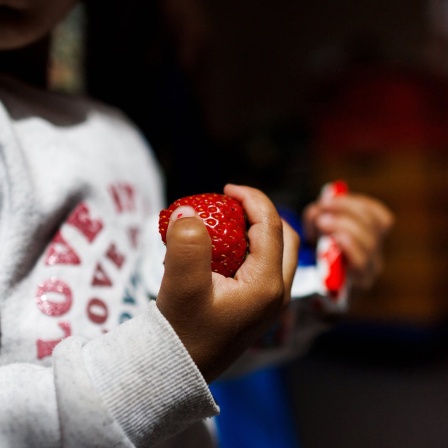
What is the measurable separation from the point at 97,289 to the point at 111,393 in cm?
14

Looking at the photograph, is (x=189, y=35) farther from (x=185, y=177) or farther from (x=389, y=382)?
(x=389, y=382)

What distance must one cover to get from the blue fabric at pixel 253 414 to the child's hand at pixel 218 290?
359 mm

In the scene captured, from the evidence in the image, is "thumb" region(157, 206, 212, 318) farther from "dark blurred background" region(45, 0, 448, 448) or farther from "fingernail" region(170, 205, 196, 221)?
"dark blurred background" region(45, 0, 448, 448)

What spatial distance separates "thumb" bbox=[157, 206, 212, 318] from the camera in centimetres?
33

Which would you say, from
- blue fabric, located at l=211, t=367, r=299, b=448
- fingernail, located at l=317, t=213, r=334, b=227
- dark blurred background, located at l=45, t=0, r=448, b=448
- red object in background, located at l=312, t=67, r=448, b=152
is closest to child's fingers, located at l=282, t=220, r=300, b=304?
fingernail, located at l=317, t=213, r=334, b=227

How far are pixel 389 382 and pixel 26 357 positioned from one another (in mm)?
1357

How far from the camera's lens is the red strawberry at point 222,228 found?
0.37 meters

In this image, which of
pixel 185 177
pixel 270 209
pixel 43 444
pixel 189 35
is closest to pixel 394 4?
pixel 189 35

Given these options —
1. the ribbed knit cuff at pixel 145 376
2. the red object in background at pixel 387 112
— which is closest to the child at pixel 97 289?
the ribbed knit cuff at pixel 145 376

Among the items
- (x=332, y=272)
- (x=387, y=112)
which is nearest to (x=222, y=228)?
(x=332, y=272)

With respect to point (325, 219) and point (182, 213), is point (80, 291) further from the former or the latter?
point (325, 219)

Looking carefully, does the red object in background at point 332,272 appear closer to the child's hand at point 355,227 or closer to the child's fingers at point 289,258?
the child's hand at point 355,227

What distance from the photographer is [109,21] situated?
891mm

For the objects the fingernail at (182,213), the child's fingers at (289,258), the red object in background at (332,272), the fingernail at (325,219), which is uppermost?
the fingernail at (182,213)
